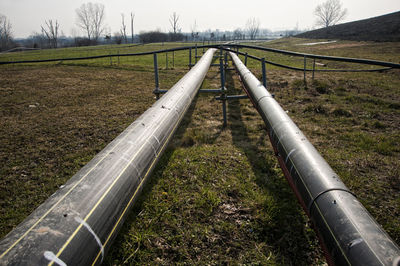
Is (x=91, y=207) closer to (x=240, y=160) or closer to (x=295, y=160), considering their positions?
(x=295, y=160)

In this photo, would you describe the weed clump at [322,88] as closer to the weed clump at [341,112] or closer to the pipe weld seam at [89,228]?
the weed clump at [341,112]

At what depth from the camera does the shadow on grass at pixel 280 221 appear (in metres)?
2.15

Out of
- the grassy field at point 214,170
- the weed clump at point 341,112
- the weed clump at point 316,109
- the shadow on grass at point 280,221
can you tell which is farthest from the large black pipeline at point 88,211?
the weed clump at point 341,112

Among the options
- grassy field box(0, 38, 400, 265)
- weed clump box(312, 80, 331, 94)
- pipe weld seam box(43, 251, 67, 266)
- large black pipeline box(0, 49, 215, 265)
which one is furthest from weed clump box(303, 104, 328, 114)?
pipe weld seam box(43, 251, 67, 266)

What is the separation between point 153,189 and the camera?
10.00 feet

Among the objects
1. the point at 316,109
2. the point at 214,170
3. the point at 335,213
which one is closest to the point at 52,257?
the point at 335,213

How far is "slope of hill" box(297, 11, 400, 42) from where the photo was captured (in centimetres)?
3145

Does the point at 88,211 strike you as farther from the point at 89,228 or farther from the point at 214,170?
the point at 214,170

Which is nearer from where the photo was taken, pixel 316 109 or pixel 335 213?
pixel 335 213

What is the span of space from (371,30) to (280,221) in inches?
1879

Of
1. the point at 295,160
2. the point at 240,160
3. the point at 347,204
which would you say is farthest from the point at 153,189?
the point at 347,204

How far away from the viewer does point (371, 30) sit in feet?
121

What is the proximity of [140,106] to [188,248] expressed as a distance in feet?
17.3

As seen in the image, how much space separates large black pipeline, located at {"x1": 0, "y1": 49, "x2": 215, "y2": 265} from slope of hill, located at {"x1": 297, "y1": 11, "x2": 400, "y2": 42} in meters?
37.4
